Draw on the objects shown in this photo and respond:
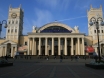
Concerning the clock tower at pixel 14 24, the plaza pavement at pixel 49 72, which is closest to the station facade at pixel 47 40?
the clock tower at pixel 14 24

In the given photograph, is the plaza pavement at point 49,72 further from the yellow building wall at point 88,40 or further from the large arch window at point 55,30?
the yellow building wall at point 88,40

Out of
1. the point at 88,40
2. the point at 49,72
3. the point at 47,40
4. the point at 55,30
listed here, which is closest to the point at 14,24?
the point at 47,40

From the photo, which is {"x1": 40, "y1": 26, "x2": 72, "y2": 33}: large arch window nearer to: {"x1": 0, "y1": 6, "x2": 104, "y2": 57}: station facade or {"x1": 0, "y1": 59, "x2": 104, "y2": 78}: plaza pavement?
{"x1": 0, "y1": 6, "x2": 104, "y2": 57}: station facade

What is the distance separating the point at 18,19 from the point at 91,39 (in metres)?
44.3

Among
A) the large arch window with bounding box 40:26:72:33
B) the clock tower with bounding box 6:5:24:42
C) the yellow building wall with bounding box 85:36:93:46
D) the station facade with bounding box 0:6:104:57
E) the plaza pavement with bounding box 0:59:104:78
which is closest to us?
the plaza pavement with bounding box 0:59:104:78

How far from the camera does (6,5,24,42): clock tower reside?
76.6m

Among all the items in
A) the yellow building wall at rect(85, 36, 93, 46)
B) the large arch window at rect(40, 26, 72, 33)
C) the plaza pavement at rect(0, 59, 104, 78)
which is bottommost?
the plaza pavement at rect(0, 59, 104, 78)

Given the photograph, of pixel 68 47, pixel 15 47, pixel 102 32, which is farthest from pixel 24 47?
pixel 102 32

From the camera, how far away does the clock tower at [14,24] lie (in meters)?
76.6

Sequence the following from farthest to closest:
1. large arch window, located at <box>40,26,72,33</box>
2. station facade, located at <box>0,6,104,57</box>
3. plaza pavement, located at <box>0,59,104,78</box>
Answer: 1. large arch window, located at <box>40,26,72,33</box>
2. station facade, located at <box>0,6,104,57</box>
3. plaza pavement, located at <box>0,59,104,78</box>

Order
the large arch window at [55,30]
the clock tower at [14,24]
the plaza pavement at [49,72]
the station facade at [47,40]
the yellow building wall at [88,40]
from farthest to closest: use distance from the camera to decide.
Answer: the clock tower at [14,24] → the yellow building wall at [88,40] → the large arch window at [55,30] → the station facade at [47,40] → the plaza pavement at [49,72]

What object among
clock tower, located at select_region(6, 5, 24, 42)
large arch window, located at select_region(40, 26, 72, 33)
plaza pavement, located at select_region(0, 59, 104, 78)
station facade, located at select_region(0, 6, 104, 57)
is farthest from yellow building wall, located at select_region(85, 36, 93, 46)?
plaza pavement, located at select_region(0, 59, 104, 78)

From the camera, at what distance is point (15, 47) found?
72.6 metres

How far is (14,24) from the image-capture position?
7819 centimetres
